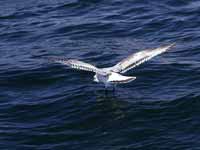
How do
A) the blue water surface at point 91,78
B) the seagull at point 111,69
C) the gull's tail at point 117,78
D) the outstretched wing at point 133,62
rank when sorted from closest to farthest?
the blue water surface at point 91,78, the gull's tail at point 117,78, the seagull at point 111,69, the outstretched wing at point 133,62

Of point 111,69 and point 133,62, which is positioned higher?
point 133,62

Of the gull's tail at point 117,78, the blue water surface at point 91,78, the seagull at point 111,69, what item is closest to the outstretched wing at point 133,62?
the seagull at point 111,69

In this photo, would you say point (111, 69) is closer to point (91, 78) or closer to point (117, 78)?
point (117, 78)

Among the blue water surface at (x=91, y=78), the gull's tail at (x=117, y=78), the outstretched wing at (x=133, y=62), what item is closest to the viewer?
the blue water surface at (x=91, y=78)

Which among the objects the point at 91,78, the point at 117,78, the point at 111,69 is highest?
the point at 111,69

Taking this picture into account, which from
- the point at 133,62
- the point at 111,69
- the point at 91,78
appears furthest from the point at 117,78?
the point at 91,78

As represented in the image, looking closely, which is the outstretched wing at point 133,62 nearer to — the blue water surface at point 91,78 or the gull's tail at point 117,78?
the gull's tail at point 117,78

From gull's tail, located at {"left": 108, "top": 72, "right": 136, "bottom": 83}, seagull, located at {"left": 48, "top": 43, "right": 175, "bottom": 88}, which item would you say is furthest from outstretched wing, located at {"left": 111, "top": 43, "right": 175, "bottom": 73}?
gull's tail, located at {"left": 108, "top": 72, "right": 136, "bottom": 83}

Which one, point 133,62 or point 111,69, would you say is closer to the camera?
point 111,69

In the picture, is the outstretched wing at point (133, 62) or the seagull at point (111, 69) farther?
the outstretched wing at point (133, 62)

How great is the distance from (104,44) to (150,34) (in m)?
2.46

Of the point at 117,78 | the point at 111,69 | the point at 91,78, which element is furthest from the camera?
the point at 91,78

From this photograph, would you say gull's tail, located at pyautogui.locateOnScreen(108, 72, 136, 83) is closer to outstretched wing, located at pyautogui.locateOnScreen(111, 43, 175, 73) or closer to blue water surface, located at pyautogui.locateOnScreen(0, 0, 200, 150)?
outstretched wing, located at pyautogui.locateOnScreen(111, 43, 175, 73)

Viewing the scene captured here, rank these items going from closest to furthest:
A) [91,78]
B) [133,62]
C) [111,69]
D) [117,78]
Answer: [117,78] < [111,69] < [133,62] < [91,78]
